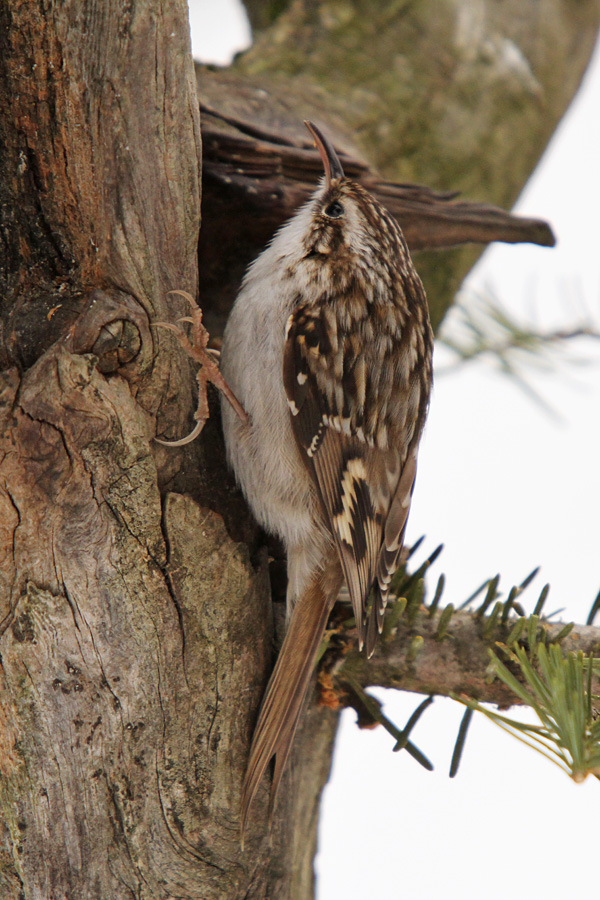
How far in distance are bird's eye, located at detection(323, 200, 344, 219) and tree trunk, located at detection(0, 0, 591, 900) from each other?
365 mm

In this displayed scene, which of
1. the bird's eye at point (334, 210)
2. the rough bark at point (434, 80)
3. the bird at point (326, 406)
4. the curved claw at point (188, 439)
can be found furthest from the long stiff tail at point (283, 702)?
the rough bark at point (434, 80)

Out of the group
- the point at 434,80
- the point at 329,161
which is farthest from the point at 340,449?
the point at 434,80

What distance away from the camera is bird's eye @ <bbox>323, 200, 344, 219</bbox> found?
1420 mm

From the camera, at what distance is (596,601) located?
1.18m

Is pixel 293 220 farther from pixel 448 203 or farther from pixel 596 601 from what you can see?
pixel 596 601

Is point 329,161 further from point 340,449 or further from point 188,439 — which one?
point 188,439

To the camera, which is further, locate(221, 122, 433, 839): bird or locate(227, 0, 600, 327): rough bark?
locate(227, 0, 600, 327): rough bark

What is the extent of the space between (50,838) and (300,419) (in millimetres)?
665

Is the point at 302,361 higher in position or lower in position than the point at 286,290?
lower

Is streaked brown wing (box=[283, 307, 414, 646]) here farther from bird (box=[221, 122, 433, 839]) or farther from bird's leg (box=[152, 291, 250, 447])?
bird's leg (box=[152, 291, 250, 447])

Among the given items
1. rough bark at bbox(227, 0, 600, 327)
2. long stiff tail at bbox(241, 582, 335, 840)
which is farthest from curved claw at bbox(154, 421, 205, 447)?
rough bark at bbox(227, 0, 600, 327)

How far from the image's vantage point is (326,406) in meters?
1.31

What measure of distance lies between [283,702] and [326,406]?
17.8 inches

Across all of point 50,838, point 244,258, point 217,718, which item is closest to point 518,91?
point 244,258
